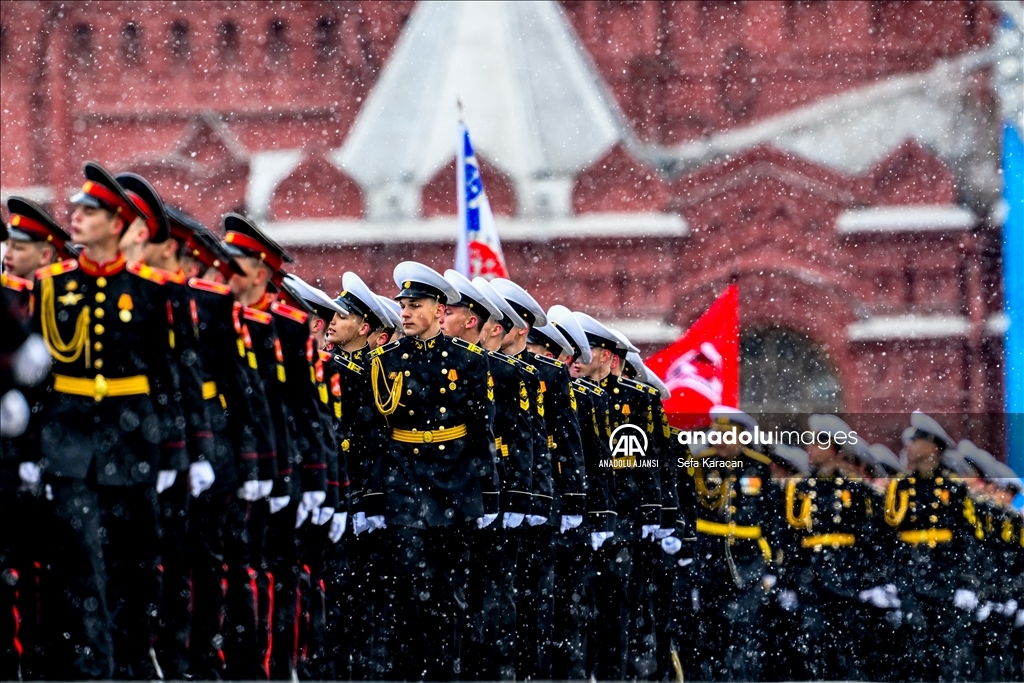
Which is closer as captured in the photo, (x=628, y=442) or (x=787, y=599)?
(x=628, y=442)

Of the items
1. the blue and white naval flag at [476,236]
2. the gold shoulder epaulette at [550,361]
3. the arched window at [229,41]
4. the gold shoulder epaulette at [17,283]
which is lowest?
the gold shoulder epaulette at [17,283]

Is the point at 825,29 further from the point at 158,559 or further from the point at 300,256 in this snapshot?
the point at 158,559

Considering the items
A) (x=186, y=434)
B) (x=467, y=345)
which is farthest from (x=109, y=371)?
(x=467, y=345)

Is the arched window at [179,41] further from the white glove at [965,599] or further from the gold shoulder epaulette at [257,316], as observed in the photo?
the gold shoulder epaulette at [257,316]

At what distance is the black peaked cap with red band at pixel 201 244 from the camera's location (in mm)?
7059

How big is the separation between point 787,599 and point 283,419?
177 inches

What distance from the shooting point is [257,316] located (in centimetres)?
733

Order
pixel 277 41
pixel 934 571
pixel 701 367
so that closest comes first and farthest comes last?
pixel 934 571
pixel 701 367
pixel 277 41

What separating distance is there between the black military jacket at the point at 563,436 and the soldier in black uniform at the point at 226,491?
1946 mm

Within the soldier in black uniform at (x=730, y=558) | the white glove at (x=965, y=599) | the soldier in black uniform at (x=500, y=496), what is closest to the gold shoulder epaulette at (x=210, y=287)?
the soldier in black uniform at (x=500, y=496)

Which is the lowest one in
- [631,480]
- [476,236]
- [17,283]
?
[631,480]

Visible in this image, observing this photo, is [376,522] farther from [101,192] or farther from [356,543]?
[101,192]

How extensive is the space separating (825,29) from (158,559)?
2040cm

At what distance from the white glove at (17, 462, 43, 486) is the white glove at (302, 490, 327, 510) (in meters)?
1.28
